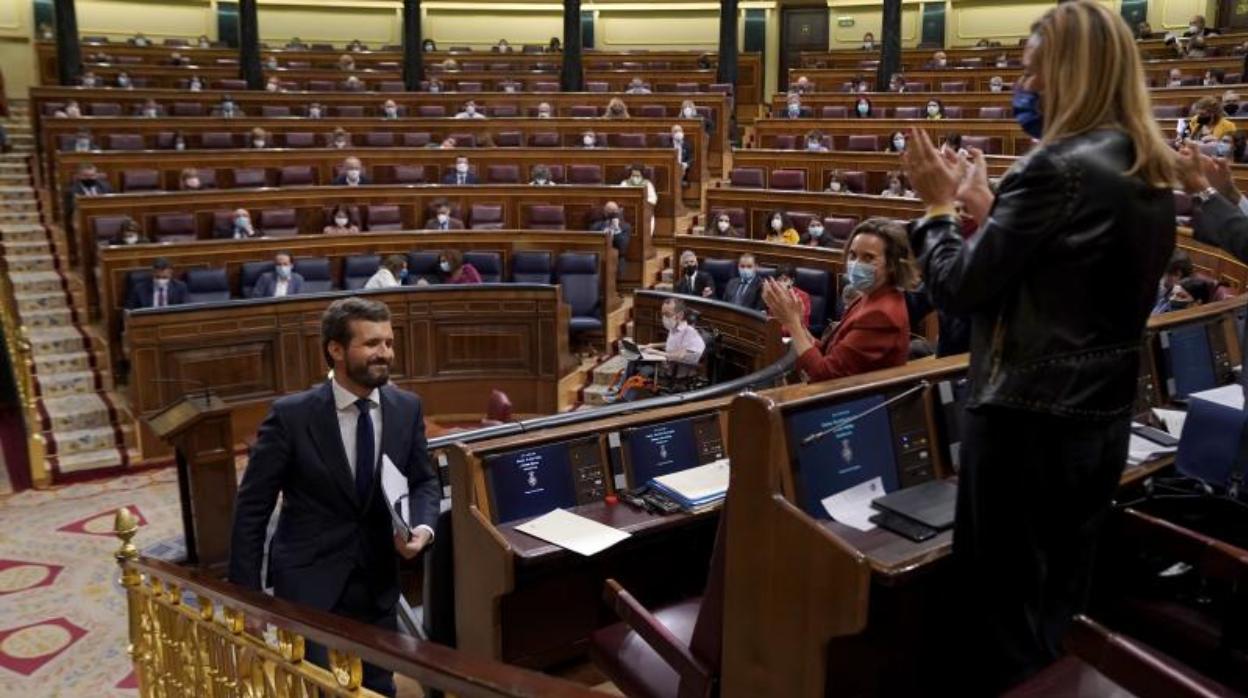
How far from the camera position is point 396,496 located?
2.33 metres

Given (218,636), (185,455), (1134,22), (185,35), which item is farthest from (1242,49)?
(185,35)

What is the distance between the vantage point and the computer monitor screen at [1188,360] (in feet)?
9.00

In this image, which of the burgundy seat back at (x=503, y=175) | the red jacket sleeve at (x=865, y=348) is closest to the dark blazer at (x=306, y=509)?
the red jacket sleeve at (x=865, y=348)

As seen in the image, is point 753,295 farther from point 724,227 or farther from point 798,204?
point 798,204

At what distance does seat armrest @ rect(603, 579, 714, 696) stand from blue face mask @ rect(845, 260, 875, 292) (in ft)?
2.96

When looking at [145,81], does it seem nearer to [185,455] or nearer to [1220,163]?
[185,455]

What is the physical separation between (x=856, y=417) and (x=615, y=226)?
6.77 meters

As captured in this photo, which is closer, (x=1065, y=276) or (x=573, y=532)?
(x=1065, y=276)

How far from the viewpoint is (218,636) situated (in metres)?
2.04

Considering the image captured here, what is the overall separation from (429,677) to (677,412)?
168 cm

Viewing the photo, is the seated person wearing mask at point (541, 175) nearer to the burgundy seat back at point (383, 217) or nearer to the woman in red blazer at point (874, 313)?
the burgundy seat back at point (383, 217)

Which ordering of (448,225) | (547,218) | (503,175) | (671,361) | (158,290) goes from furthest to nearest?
(503,175), (547,218), (448,225), (158,290), (671,361)

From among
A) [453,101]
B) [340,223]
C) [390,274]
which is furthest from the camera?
[453,101]

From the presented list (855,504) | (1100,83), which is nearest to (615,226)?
(855,504)
